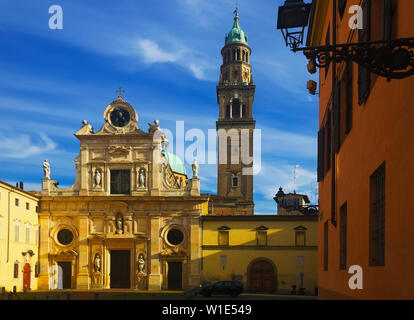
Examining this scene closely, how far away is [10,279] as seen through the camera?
40.2 metres

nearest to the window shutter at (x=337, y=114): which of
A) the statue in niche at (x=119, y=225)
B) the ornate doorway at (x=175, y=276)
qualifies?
the ornate doorway at (x=175, y=276)

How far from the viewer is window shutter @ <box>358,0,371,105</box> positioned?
9.52 m

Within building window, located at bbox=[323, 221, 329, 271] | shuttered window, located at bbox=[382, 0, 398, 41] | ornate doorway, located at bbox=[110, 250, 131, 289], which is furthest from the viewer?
ornate doorway, located at bbox=[110, 250, 131, 289]

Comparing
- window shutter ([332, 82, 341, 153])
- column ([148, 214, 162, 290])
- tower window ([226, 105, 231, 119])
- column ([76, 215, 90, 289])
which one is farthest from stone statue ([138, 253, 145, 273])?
tower window ([226, 105, 231, 119])

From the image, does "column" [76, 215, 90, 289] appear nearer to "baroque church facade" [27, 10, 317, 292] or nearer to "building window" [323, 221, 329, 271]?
"baroque church facade" [27, 10, 317, 292]

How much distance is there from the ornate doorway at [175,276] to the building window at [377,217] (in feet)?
121

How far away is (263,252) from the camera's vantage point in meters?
44.4

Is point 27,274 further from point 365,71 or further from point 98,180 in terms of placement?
point 365,71

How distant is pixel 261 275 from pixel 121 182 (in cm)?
1500

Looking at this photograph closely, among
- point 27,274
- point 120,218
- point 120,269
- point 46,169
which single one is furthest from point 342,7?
point 46,169

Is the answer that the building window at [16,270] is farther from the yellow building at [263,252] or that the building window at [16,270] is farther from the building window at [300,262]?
the building window at [300,262]

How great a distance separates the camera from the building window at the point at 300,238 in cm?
4414

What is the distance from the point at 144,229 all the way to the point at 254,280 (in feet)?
35.2

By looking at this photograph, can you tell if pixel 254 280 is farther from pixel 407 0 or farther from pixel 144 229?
pixel 407 0
